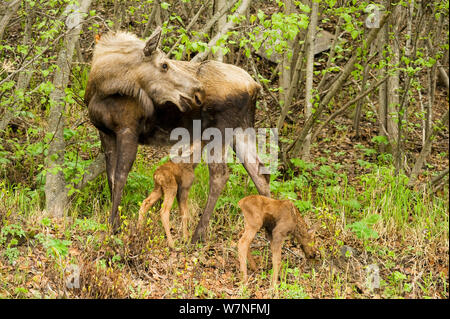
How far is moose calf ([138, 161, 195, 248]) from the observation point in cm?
A: 692

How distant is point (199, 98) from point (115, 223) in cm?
181

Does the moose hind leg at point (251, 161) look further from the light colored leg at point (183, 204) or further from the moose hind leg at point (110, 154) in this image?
the moose hind leg at point (110, 154)

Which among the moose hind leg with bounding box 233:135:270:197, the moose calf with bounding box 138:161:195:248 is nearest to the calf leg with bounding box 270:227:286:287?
the moose hind leg with bounding box 233:135:270:197

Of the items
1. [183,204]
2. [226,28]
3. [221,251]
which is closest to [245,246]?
[221,251]

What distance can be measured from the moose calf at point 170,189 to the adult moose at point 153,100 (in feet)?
0.96

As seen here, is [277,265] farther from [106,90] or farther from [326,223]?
[106,90]

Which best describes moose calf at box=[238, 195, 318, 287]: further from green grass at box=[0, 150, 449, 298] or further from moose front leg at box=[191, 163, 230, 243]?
moose front leg at box=[191, 163, 230, 243]

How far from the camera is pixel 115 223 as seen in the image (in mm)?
6820

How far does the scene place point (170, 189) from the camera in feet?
22.9

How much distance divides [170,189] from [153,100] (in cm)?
111

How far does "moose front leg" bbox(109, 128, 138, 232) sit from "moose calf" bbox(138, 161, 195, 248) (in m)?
0.32

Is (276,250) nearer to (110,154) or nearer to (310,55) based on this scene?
(110,154)

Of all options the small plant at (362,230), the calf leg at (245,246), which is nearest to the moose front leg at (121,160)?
the calf leg at (245,246)

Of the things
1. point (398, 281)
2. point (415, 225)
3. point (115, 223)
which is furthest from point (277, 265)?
point (415, 225)
